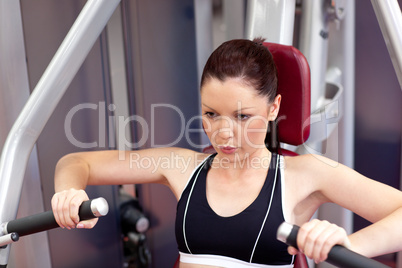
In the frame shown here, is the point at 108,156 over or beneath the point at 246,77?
beneath

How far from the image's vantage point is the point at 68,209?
919mm

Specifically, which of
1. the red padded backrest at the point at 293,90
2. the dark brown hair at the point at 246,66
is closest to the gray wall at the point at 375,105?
the red padded backrest at the point at 293,90

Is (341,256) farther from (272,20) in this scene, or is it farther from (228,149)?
(272,20)

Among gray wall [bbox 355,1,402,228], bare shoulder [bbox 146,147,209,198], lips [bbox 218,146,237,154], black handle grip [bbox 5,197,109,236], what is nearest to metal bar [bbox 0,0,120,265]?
black handle grip [bbox 5,197,109,236]

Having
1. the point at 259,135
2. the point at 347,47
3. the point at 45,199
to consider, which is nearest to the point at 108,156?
the point at 45,199

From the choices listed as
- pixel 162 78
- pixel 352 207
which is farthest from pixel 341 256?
pixel 162 78

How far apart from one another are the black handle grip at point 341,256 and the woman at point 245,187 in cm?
14

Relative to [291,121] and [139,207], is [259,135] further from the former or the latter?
[139,207]

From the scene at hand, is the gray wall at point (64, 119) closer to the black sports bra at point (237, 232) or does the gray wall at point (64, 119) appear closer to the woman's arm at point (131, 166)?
the woman's arm at point (131, 166)

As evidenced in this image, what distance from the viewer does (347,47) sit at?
173 centimetres

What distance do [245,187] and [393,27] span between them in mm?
493

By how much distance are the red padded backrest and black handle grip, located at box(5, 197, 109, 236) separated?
53cm

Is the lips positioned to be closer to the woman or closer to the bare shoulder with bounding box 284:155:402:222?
the woman

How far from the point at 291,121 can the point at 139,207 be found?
0.97 meters
